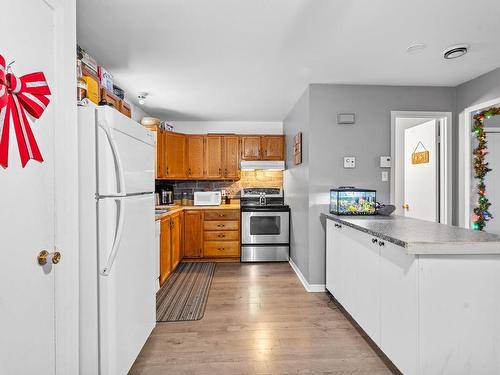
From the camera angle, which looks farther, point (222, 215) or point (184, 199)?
point (184, 199)

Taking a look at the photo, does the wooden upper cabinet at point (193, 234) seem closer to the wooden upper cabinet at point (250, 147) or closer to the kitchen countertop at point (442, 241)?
the wooden upper cabinet at point (250, 147)

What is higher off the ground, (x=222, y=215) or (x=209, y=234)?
(x=222, y=215)

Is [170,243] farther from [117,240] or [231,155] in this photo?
[117,240]

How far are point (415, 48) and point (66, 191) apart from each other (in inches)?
106

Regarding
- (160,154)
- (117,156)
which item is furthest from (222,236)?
(117,156)

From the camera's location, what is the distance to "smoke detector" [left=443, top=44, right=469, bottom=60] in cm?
233

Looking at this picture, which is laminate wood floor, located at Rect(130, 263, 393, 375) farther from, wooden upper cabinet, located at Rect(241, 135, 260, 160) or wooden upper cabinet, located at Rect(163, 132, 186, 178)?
wooden upper cabinet, located at Rect(241, 135, 260, 160)

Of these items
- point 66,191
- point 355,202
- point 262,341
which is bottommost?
point 262,341

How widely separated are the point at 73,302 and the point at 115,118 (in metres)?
0.93

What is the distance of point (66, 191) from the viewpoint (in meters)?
1.32

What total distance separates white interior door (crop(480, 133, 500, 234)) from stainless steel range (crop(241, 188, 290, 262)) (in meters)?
2.46

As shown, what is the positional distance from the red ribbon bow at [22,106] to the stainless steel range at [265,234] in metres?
3.52

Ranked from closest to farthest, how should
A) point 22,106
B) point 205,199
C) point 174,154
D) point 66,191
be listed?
point 22,106 < point 66,191 < point 174,154 < point 205,199

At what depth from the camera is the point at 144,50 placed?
2.43 m
